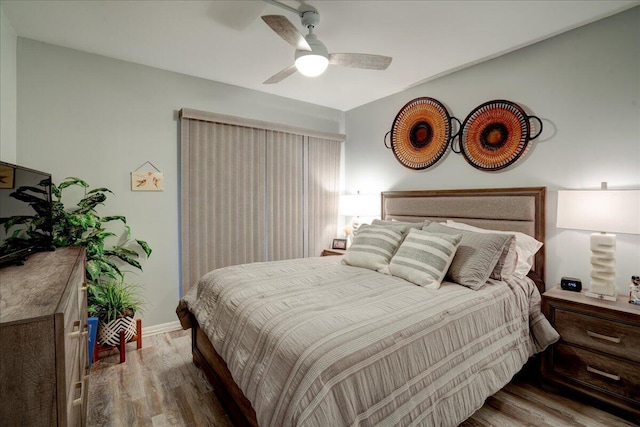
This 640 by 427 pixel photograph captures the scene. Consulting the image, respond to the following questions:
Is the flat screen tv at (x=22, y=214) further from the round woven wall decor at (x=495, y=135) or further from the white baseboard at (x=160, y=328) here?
the round woven wall decor at (x=495, y=135)

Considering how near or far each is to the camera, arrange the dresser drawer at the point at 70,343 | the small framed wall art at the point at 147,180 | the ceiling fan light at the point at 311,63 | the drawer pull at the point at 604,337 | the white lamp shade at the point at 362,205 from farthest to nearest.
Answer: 1. the white lamp shade at the point at 362,205
2. the small framed wall art at the point at 147,180
3. the ceiling fan light at the point at 311,63
4. the drawer pull at the point at 604,337
5. the dresser drawer at the point at 70,343

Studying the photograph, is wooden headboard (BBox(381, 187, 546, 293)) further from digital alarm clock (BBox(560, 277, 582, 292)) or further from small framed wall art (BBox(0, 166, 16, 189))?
small framed wall art (BBox(0, 166, 16, 189))

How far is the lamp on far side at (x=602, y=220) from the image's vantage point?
6.21 feet

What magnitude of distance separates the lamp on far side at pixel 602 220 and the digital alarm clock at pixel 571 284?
9 centimetres

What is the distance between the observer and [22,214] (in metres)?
1.59

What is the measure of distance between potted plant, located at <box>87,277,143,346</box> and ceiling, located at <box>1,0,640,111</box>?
6.50 feet

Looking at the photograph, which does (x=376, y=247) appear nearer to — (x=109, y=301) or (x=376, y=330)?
(x=376, y=330)

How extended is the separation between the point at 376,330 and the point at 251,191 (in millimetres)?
2547

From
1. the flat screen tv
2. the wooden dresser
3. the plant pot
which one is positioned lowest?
the plant pot

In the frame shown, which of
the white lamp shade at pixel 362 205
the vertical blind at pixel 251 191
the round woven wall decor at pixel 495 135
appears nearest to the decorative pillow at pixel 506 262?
the round woven wall decor at pixel 495 135

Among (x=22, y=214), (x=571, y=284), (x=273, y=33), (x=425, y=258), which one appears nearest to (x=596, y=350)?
(x=571, y=284)

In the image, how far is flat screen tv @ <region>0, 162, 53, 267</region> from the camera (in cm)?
141

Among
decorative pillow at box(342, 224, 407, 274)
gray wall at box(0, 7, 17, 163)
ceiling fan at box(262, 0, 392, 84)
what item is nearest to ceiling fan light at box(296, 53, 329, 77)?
ceiling fan at box(262, 0, 392, 84)

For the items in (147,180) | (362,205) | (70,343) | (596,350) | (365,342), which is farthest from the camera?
(362,205)
